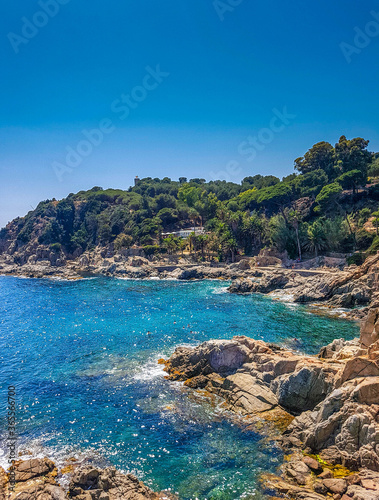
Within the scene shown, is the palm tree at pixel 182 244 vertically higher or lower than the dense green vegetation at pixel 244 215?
lower

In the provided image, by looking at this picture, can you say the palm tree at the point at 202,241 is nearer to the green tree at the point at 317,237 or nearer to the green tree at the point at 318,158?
the green tree at the point at 317,237

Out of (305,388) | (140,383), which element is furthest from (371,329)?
(140,383)

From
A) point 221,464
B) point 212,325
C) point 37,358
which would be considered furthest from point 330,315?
point 37,358

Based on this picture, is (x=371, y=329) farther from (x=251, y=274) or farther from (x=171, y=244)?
(x=171, y=244)

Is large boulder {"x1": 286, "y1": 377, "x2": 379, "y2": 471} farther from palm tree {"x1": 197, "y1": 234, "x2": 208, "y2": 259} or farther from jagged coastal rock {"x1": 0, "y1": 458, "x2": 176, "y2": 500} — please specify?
palm tree {"x1": 197, "y1": 234, "x2": 208, "y2": 259}

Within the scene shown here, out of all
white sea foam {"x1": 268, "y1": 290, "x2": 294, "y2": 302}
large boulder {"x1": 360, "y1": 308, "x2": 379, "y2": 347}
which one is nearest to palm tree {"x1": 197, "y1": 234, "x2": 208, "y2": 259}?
white sea foam {"x1": 268, "y1": 290, "x2": 294, "y2": 302}

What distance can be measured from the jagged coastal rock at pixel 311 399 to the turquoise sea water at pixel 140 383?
1654mm

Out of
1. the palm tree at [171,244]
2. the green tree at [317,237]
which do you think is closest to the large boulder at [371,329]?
the green tree at [317,237]

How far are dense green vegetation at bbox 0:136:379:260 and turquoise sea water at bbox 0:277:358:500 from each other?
2568 cm

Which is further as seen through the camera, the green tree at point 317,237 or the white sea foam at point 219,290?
the green tree at point 317,237

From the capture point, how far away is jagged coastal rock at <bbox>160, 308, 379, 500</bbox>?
626 inches

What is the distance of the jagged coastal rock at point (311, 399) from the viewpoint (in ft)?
52.2

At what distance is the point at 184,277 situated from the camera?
80312 mm

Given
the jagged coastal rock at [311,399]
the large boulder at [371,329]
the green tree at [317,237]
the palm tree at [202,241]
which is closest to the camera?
the jagged coastal rock at [311,399]
